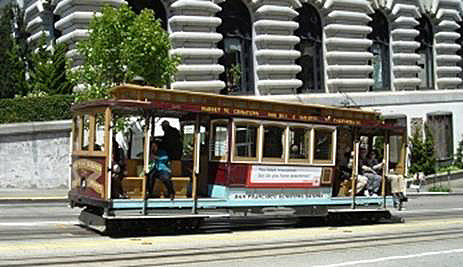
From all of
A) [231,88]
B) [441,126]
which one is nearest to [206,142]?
[231,88]

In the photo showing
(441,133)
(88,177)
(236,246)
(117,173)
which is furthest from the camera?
(441,133)

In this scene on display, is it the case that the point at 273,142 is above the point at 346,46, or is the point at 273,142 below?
below

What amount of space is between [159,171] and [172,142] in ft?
4.01

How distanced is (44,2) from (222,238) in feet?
75.2

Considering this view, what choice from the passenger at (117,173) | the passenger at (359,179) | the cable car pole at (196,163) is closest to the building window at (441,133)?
the passenger at (359,179)

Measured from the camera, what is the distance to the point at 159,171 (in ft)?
50.0

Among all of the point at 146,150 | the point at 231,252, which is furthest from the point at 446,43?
the point at 231,252

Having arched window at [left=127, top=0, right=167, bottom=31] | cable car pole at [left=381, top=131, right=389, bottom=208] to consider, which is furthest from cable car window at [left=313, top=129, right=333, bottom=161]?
arched window at [left=127, top=0, right=167, bottom=31]

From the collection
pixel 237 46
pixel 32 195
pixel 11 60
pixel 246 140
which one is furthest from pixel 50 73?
pixel 246 140

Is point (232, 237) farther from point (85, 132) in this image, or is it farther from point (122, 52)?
point (122, 52)

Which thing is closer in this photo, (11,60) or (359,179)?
(359,179)

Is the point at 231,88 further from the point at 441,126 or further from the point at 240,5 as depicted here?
the point at 441,126

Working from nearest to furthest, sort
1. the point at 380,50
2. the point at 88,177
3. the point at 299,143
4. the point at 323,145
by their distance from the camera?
the point at 88,177 < the point at 299,143 < the point at 323,145 < the point at 380,50

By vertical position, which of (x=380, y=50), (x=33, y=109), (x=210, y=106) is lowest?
(x=210, y=106)
